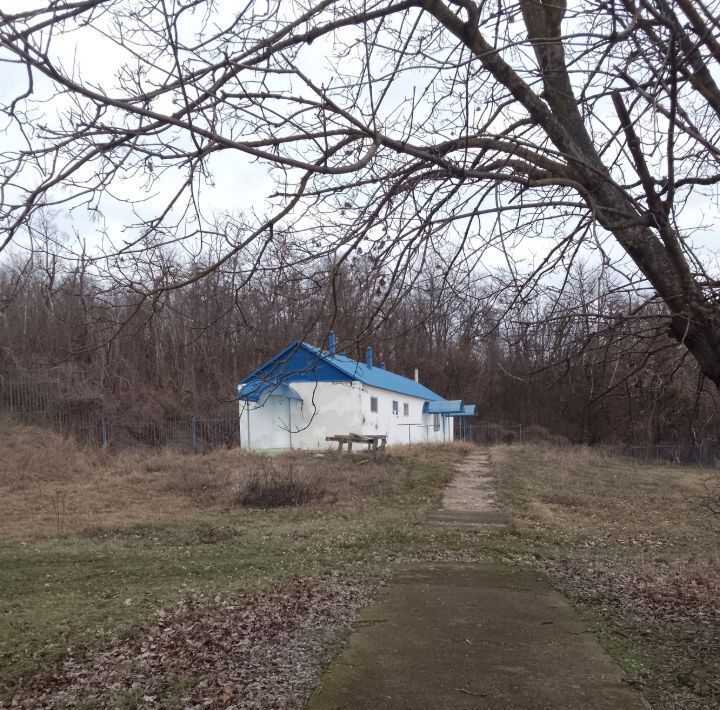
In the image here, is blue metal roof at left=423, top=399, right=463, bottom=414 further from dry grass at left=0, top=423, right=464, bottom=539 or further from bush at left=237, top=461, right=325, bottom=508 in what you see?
bush at left=237, top=461, right=325, bottom=508

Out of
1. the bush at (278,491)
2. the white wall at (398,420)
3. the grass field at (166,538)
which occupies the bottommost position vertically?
the grass field at (166,538)

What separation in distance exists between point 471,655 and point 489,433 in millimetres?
40112

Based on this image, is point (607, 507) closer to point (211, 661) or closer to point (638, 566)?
point (638, 566)

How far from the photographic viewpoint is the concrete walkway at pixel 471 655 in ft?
14.1

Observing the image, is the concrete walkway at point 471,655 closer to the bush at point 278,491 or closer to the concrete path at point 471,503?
the concrete path at point 471,503

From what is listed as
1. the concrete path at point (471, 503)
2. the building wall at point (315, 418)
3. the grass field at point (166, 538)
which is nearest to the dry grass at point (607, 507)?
the concrete path at point (471, 503)

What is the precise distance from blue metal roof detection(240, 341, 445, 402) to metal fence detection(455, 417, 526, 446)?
6.14m

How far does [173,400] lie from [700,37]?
1237 inches

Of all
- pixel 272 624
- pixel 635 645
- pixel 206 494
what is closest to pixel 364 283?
pixel 272 624

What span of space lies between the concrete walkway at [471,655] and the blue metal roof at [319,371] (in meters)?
2.10

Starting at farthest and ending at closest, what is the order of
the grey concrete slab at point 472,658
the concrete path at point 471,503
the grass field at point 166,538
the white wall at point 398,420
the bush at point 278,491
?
the white wall at point 398,420, the bush at point 278,491, the concrete path at point 471,503, the grass field at point 166,538, the grey concrete slab at point 472,658

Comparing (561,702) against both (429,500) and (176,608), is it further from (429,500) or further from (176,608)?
(429,500)

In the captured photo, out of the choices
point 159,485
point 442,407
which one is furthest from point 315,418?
point 442,407

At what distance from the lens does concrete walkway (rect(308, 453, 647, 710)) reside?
14.1 feet
